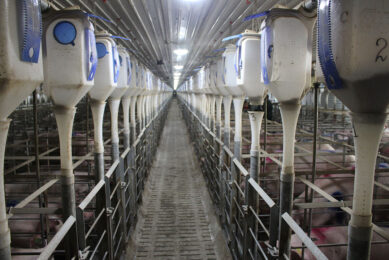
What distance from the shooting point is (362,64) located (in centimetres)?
130

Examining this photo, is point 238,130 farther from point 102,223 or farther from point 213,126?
point 213,126

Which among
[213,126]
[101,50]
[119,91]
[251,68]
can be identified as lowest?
[213,126]

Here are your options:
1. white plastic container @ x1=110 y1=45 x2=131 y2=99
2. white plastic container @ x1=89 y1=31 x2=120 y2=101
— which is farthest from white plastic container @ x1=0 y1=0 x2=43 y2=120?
white plastic container @ x1=110 y1=45 x2=131 y2=99

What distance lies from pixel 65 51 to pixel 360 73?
2.12 metres

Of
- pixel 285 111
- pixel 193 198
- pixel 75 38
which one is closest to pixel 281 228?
pixel 285 111

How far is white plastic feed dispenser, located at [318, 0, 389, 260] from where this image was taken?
1.26 metres

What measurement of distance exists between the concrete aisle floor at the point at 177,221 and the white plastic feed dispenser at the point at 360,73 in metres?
2.88

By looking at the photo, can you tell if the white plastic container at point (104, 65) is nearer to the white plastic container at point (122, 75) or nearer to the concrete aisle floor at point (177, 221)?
the white plastic container at point (122, 75)

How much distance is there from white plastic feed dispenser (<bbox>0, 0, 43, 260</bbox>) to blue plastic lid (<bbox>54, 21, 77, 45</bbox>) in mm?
766

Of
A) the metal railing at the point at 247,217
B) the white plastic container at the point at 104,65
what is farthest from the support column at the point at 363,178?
the white plastic container at the point at 104,65

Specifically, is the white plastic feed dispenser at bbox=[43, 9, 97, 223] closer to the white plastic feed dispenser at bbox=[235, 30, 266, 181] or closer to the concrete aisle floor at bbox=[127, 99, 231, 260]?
the white plastic feed dispenser at bbox=[235, 30, 266, 181]

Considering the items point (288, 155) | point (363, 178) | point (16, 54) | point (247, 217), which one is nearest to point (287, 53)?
point (288, 155)

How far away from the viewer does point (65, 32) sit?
2.38 metres

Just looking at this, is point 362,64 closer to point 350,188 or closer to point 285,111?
point 285,111
